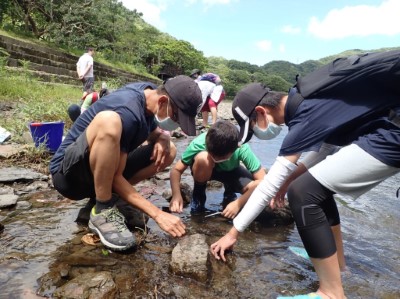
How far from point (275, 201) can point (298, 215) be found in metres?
0.83

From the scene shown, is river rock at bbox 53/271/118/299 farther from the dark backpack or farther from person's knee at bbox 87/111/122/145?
the dark backpack

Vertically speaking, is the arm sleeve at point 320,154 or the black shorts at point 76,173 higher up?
the arm sleeve at point 320,154

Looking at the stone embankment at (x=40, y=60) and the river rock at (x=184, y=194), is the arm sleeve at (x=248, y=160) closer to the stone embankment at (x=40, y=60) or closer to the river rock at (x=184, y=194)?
the river rock at (x=184, y=194)

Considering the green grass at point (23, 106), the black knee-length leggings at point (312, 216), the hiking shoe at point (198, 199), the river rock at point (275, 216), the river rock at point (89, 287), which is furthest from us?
the green grass at point (23, 106)

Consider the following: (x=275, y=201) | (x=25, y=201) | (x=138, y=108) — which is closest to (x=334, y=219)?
(x=275, y=201)

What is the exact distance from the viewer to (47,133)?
13.4 ft

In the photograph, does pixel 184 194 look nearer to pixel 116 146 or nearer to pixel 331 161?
pixel 116 146

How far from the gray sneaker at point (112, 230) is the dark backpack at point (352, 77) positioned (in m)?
1.34

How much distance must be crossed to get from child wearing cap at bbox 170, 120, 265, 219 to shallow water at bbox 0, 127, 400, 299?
0.22 meters

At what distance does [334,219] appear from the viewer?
2338 millimetres

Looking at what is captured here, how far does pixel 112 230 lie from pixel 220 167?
1405mm

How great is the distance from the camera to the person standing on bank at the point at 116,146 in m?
2.17

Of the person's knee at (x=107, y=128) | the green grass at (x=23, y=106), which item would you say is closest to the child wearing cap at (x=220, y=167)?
the person's knee at (x=107, y=128)

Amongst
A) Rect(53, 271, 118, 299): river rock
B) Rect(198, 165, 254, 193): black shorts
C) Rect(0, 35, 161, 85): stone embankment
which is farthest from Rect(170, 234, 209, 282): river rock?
Rect(0, 35, 161, 85): stone embankment
